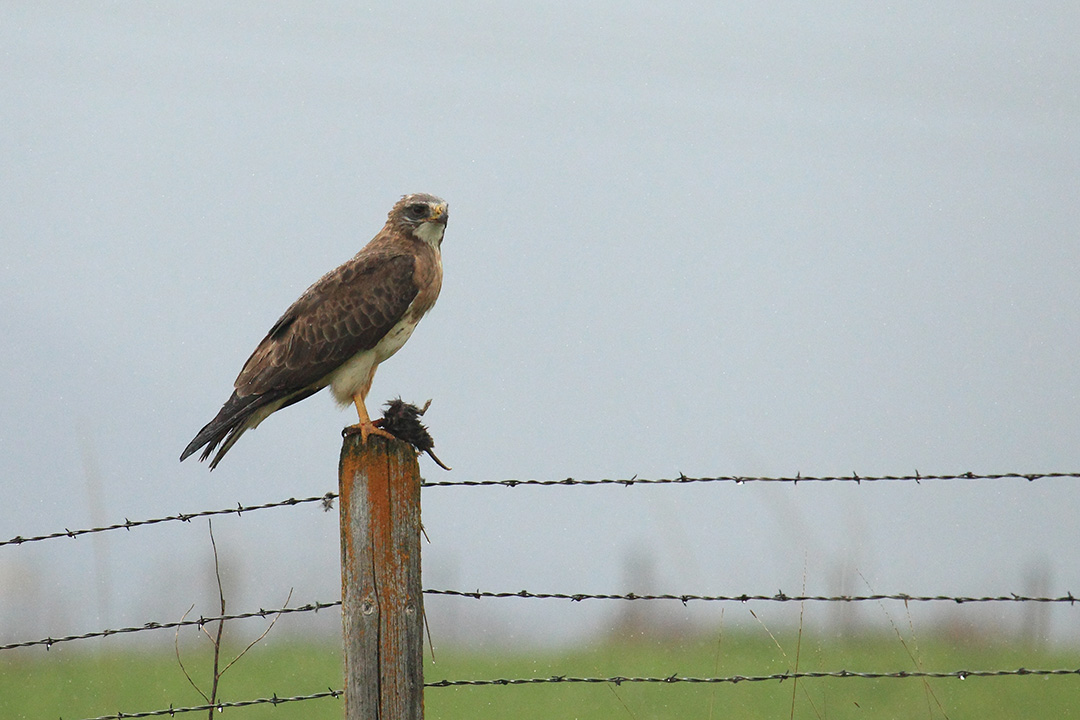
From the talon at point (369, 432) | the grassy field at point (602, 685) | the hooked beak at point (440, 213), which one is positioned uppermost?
the hooked beak at point (440, 213)

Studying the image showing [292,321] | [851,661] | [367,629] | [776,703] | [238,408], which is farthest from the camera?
[851,661]

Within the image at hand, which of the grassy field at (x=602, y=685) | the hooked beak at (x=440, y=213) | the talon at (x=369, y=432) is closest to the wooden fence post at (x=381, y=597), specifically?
the talon at (x=369, y=432)

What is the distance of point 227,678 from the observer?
13117mm

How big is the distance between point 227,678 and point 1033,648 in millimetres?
10743

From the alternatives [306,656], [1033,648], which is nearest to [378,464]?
[306,656]

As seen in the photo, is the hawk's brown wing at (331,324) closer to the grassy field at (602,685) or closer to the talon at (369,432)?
the talon at (369,432)

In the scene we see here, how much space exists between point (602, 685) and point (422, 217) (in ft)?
23.0

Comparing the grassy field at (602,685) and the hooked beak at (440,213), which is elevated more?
the hooked beak at (440,213)

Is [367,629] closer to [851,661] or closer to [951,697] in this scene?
[951,697]

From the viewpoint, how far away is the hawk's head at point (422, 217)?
18.5ft

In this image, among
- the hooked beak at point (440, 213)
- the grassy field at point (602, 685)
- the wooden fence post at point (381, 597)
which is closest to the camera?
the wooden fence post at point (381, 597)

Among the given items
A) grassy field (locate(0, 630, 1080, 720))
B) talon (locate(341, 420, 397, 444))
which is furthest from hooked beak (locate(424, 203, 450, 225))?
grassy field (locate(0, 630, 1080, 720))

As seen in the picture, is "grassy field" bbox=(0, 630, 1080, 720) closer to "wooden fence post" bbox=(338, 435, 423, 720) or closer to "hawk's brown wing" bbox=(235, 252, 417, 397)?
"hawk's brown wing" bbox=(235, 252, 417, 397)

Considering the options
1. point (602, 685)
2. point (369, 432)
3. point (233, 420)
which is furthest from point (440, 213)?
point (602, 685)
